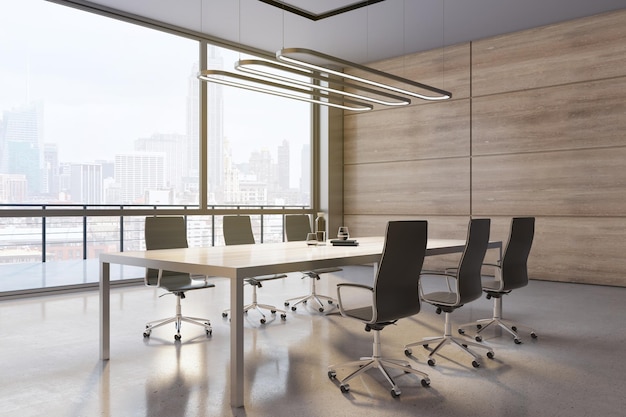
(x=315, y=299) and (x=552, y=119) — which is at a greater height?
(x=552, y=119)

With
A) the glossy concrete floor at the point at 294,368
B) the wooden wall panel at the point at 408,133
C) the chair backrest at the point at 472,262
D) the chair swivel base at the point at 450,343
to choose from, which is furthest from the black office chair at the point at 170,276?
the wooden wall panel at the point at 408,133

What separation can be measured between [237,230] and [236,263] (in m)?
2.57

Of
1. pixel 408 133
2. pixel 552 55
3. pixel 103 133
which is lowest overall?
pixel 103 133

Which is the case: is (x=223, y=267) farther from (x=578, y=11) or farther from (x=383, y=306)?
(x=578, y=11)

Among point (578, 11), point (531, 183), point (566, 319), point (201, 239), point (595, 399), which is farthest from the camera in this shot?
point (201, 239)

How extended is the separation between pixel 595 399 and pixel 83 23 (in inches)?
274

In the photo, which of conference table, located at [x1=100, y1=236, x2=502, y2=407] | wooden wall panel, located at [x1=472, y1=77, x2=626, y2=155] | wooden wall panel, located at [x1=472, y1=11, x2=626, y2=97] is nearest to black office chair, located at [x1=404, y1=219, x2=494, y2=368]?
conference table, located at [x1=100, y1=236, x2=502, y2=407]

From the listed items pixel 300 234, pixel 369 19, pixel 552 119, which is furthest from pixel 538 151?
pixel 300 234

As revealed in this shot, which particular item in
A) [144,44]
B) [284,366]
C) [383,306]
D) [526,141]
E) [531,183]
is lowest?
[284,366]

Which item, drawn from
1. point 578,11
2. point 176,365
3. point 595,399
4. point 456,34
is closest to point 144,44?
point 456,34

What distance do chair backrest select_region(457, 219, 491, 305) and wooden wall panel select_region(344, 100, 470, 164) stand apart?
4751mm

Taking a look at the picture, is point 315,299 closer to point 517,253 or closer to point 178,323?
point 178,323

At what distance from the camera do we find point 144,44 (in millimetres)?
7797

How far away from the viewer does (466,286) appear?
4.07m
